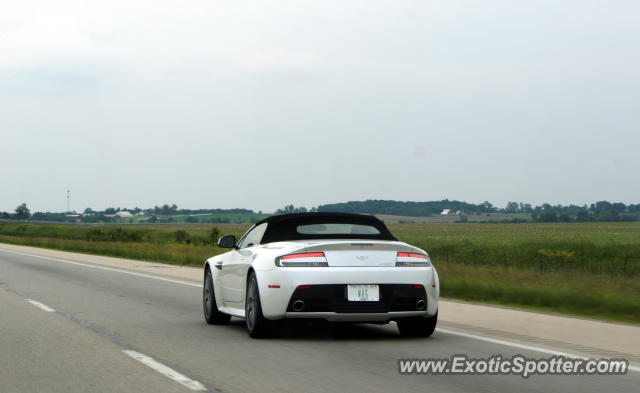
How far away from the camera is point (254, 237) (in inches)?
454

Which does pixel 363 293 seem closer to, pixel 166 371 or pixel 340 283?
pixel 340 283

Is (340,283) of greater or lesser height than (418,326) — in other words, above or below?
above

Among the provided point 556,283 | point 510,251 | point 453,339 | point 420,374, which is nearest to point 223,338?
point 453,339

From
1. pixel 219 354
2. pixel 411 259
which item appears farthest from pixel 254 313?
pixel 411 259

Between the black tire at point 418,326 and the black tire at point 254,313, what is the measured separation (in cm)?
157

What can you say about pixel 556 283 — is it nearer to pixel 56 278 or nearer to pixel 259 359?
pixel 259 359

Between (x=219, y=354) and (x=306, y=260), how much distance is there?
1421mm

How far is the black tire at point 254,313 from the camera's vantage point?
10.1 m

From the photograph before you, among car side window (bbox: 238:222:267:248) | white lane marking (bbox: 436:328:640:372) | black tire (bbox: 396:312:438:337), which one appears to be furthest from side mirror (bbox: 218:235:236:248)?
white lane marking (bbox: 436:328:640:372)

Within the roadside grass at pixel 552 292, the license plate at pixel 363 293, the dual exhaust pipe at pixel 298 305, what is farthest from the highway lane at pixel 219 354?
the roadside grass at pixel 552 292

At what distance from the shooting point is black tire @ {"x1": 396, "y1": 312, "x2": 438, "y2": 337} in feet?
33.9

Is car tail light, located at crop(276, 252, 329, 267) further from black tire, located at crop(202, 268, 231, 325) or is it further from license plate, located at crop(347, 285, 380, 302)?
black tire, located at crop(202, 268, 231, 325)

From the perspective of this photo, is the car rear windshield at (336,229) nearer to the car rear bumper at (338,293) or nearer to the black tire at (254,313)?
the black tire at (254,313)

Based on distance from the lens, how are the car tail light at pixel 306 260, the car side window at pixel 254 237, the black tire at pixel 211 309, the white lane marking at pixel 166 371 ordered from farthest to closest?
the black tire at pixel 211 309
the car side window at pixel 254 237
the car tail light at pixel 306 260
the white lane marking at pixel 166 371
